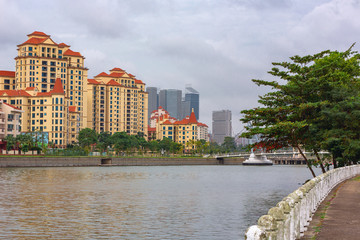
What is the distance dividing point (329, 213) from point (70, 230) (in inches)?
602

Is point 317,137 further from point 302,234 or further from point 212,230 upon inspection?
point 302,234

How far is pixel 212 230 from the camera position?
2795 cm

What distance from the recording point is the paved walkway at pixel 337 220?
14914 mm

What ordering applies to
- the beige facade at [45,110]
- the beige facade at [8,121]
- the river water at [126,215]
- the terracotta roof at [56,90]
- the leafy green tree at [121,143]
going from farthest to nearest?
1. the leafy green tree at [121,143]
2. the beige facade at [45,110]
3. the terracotta roof at [56,90]
4. the beige facade at [8,121]
5. the river water at [126,215]

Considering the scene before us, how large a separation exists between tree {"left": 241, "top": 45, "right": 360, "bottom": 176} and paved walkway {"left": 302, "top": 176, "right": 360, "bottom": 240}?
1831 centimetres

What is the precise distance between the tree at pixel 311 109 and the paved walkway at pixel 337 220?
18.3 metres

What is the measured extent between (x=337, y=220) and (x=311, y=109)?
2910 centimetres

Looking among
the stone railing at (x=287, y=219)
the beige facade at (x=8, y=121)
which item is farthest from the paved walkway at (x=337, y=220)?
the beige facade at (x=8, y=121)

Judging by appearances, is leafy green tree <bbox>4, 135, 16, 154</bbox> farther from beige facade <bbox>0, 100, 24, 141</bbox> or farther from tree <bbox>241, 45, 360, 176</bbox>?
tree <bbox>241, 45, 360, 176</bbox>

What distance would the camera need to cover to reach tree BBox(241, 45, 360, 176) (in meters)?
43.5

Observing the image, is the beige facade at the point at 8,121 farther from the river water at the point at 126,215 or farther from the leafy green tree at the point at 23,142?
the river water at the point at 126,215

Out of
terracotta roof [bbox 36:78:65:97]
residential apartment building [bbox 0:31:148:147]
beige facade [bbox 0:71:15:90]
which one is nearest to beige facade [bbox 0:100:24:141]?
residential apartment building [bbox 0:31:148:147]

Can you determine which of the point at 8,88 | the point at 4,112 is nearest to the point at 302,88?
the point at 4,112

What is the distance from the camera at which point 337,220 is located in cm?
1792
